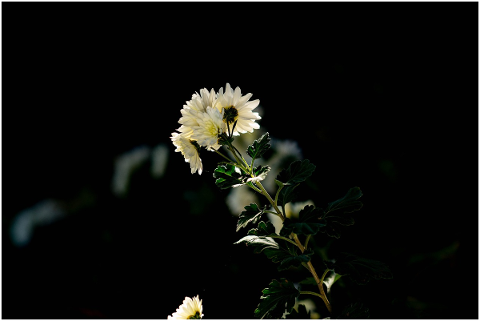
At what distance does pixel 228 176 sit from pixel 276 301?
27 centimetres

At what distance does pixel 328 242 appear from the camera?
3.75 ft

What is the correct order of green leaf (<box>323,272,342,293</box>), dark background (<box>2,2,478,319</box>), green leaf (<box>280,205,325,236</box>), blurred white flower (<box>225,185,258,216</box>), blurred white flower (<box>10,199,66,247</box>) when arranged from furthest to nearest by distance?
blurred white flower (<box>10,199,66,247</box>) → blurred white flower (<box>225,185,258,216</box>) → dark background (<box>2,2,478,319</box>) → green leaf (<box>323,272,342,293</box>) → green leaf (<box>280,205,325,236</box>)

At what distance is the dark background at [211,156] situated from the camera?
41.7 inches

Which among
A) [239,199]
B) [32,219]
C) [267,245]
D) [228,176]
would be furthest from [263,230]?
[32,219]

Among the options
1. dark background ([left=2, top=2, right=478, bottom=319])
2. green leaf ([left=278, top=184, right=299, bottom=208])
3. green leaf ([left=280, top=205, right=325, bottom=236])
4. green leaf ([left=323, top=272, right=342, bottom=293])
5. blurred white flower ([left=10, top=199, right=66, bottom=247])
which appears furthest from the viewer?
blurred white flower ([left=10, top=199, right=66, bottom=247])

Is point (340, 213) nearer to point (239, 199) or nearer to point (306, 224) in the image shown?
point (306, 224)

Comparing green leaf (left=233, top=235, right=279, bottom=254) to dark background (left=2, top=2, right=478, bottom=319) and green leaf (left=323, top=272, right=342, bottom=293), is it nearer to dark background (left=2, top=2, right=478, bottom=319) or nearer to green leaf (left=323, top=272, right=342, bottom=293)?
green leaf (left=323, top=272, right=342, bottom=293)

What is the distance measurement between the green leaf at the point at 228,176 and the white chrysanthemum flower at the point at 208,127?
0.06m

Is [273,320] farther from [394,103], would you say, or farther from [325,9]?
[325,9]

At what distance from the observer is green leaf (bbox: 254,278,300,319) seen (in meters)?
0.63

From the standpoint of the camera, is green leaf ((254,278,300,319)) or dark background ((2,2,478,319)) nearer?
green leaf ((254,278,300,319))

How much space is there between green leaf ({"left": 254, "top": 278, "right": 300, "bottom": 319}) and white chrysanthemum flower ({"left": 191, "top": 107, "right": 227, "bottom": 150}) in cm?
32

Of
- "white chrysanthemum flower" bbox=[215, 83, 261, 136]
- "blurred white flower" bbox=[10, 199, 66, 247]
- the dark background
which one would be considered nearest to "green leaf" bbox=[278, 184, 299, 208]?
"white chrysanthemum flower" bbox=[215, 83, 261, 136]

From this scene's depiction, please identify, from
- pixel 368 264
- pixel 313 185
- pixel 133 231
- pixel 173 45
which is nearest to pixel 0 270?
pixel 133 231
